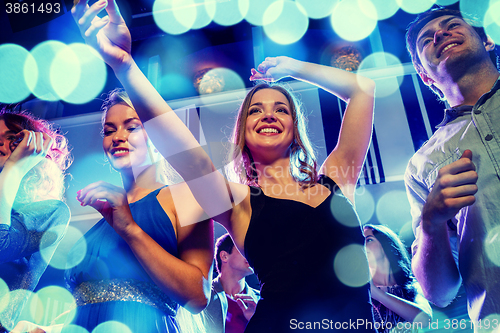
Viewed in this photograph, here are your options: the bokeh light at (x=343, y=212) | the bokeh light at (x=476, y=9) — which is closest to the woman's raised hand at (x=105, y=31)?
the bokeh light at (x=343, y=212)

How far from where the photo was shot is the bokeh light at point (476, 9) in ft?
4.81

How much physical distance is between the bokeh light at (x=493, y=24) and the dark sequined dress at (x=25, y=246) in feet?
7.87

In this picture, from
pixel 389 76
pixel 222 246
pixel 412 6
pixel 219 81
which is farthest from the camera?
pixel 219 81

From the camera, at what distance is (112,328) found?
973 millimetres

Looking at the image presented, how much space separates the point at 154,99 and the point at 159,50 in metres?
3.30

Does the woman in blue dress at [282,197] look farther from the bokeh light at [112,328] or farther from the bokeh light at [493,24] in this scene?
the bokeh light at [493,24]

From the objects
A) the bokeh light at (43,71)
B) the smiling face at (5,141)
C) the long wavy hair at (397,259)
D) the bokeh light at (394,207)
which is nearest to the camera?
the smiling face at (5,141)

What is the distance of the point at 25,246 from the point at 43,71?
303cm

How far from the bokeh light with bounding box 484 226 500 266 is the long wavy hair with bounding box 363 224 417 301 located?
132cm

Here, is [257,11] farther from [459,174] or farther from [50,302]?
[50,302]

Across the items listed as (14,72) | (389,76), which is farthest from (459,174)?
(14,72)

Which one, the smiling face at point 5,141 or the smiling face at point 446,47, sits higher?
the smiling face at point 446,47

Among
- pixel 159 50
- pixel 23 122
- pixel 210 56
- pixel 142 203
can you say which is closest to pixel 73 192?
pixel 23 122

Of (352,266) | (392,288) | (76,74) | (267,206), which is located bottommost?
(392,288)
